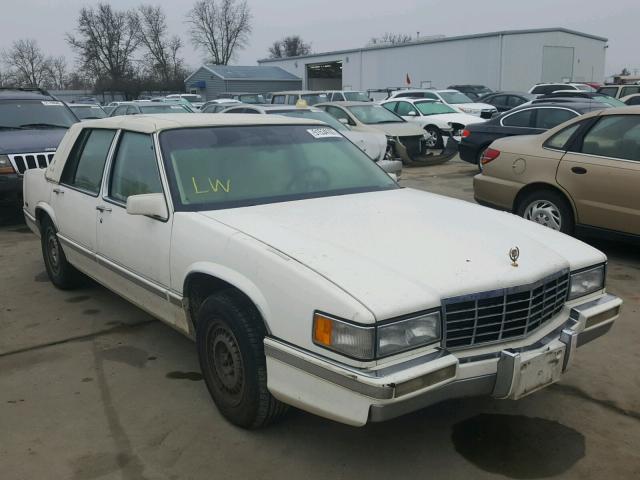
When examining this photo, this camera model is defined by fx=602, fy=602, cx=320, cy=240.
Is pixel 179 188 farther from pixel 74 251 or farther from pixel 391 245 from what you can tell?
pixel 74 251

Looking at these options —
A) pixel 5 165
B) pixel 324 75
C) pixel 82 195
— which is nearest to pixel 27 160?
pixel 5 165

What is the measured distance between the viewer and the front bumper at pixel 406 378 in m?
2.38

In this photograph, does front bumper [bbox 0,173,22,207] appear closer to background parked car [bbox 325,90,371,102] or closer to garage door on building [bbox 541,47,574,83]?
background parked car [bbox 325,90,371,102]

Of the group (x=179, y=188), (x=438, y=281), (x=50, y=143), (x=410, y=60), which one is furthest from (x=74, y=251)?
(x=410, y=60)

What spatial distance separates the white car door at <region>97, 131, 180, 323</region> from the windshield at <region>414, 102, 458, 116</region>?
13.6 meters

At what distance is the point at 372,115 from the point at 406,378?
12.4m

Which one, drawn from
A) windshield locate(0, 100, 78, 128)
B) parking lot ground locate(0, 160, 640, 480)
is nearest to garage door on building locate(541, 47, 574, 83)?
windshield locate(0, 100, 78, 128)

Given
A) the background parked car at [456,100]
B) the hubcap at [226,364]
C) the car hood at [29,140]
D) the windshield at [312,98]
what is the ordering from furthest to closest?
1. the background parked car at [456,100]
2. the windshield at [312,98]
3. the car hood at [29,140]
4. the hubcap at [226,364]

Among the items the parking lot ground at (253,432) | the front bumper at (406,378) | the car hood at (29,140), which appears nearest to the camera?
the front bumper at (406,378)

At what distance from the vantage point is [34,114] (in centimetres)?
916

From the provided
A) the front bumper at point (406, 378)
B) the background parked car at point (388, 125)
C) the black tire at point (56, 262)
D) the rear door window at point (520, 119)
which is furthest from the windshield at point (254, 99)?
the front bumper at point (406, 378)

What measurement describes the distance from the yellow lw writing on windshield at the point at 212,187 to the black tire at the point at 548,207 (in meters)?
4.05

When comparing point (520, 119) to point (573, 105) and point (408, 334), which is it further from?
point (408, 334)

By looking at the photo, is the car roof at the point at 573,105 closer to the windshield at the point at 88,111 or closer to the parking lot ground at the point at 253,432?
the parking lot ground at the point at 253,432
